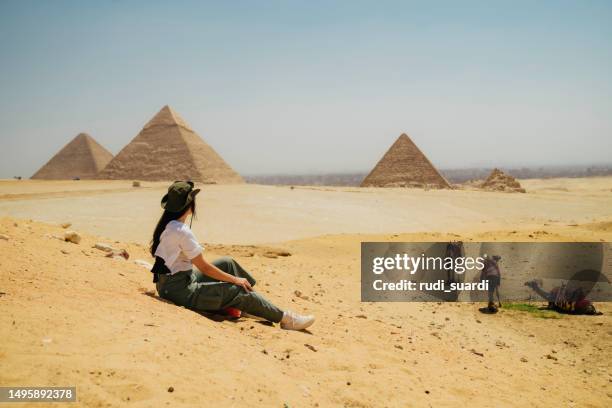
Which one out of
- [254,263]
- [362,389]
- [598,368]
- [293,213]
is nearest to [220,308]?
[362,389]

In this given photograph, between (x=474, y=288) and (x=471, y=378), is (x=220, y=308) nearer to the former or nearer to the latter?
(x=471, y=378)

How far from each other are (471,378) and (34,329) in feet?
11.4

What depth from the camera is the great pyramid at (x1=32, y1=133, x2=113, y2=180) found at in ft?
207

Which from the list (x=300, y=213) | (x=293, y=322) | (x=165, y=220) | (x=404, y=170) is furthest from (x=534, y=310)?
(x=404, y=170)

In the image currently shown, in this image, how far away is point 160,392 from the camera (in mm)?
2814

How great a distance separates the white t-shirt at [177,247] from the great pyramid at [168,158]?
158 ft

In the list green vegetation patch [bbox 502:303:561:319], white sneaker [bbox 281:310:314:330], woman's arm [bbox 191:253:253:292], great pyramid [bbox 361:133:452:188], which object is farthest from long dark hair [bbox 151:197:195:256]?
great pyramid [bbox 361:133:452:188]

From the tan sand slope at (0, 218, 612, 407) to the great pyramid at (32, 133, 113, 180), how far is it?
6187 centimetres

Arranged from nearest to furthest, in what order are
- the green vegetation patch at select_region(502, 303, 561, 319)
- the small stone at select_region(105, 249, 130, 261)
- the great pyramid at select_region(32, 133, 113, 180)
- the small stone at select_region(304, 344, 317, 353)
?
the small stone at select_region(304, 344, 317, 353) → the small stone at select_region(105, 249, 130, 261) → the green vegetation patch at select_region(502, 303, 561, 319) → the great pyramid at select_region(32, 133, 113, 180)

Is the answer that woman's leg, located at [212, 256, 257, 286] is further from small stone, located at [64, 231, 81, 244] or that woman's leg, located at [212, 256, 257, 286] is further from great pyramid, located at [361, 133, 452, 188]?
great pyramid, located at [361, 133, 452, 188]

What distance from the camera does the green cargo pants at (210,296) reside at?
174 inches

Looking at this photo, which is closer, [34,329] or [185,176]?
[34,329]

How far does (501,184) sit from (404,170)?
923 cm

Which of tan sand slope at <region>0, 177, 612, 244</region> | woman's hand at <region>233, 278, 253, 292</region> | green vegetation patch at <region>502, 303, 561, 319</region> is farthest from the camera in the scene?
tan sand slope at <region>0, 177, 612, 244</region>
